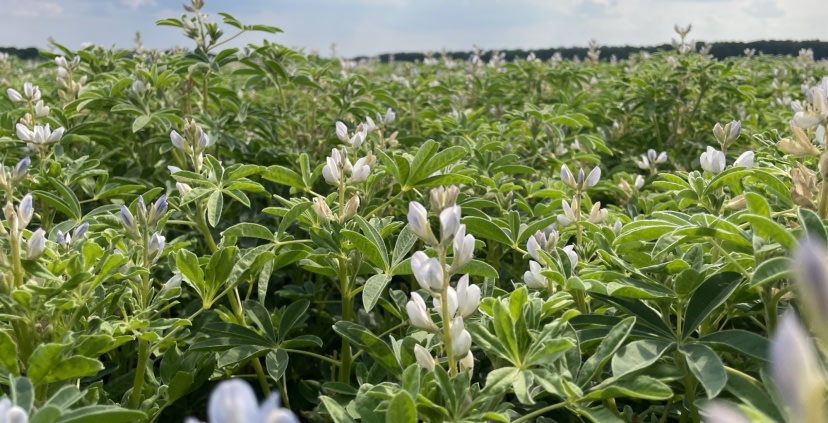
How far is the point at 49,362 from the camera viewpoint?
126 cm

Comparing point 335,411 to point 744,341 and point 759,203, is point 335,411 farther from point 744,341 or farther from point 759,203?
point 759,203

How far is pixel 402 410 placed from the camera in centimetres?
102

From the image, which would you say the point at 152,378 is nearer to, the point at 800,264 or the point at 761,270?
the point at 761,270

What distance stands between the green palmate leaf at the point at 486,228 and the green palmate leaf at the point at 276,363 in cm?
60

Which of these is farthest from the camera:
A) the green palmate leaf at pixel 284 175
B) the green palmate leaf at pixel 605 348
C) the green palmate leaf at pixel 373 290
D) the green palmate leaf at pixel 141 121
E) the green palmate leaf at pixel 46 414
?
the green palmate leaf at pixel 141 121

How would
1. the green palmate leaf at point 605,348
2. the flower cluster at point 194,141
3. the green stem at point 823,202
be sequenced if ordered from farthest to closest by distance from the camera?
the flower cluster at point 194,141
the green stem at point 823,202
the green palmate leaf at point 605,348

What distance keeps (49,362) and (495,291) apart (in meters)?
1.00

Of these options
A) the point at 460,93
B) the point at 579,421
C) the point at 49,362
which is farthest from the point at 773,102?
the point at 49,362

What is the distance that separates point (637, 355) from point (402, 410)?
494mm

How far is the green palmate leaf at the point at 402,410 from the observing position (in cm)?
101

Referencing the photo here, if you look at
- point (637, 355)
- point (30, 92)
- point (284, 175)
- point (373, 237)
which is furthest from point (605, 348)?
point (30, 92)

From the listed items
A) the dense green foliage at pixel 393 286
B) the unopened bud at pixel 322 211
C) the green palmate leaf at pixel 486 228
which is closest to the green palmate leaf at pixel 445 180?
the dense green foliage at pixel 393 286

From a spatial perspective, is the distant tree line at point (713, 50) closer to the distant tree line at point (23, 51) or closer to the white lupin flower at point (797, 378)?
the distant tree line at point (23, 51)

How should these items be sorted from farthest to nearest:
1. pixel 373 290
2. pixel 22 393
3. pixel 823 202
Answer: pixel 373 290, pixel 823 202, pixel 22 393
